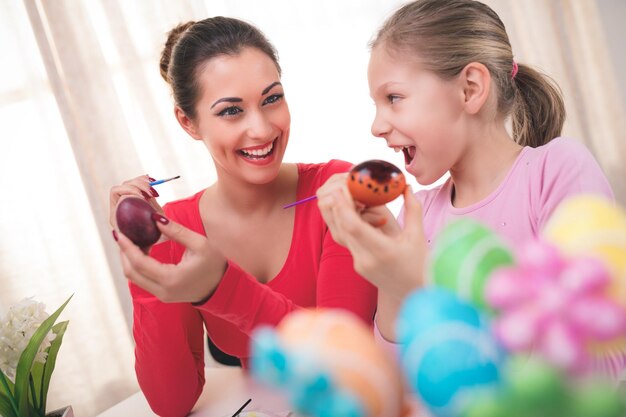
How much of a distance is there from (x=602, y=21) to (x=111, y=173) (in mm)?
2473

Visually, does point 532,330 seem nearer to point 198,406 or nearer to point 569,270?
point 569,270

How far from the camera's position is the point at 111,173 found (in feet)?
9.54

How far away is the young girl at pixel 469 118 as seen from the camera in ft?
3.69

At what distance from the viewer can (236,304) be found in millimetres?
1102

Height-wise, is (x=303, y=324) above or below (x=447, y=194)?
above

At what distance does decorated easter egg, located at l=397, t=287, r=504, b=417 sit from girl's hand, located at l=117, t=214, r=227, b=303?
0.54 meters

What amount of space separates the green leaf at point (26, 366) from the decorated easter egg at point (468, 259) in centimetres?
94

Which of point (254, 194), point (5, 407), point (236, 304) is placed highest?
point (254, 194)

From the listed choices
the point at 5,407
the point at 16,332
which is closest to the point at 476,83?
the point at 16,332

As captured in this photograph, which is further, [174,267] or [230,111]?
[230,111]

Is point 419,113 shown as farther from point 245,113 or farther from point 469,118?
point 245,113

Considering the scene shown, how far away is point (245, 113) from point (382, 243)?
0.70 metres

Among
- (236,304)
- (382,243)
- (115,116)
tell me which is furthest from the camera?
(115,116)

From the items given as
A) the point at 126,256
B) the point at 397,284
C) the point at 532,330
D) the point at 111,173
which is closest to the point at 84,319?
the point at 111,173
